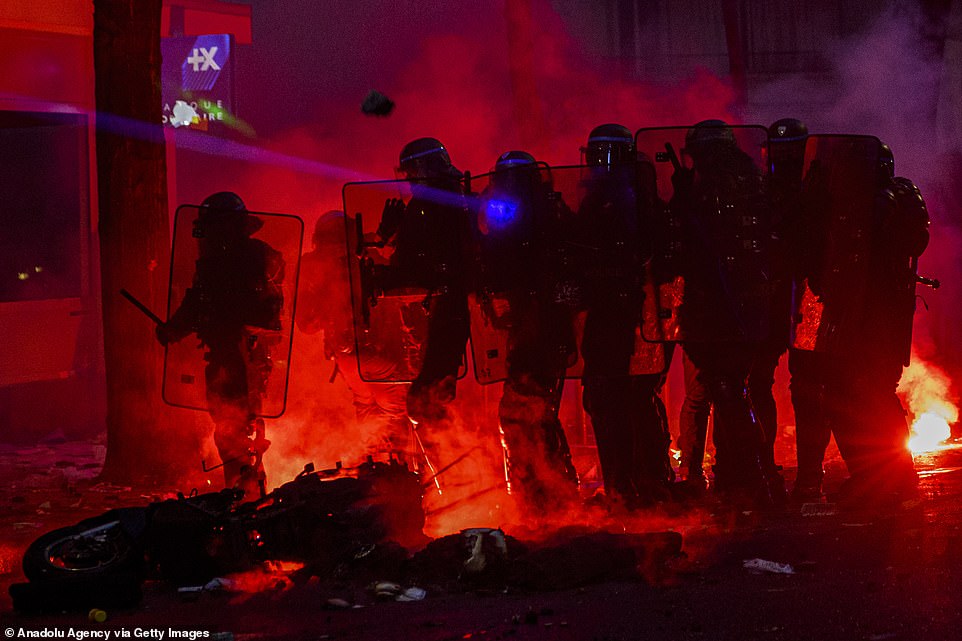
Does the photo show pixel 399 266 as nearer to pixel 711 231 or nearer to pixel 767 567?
pixel 711 231

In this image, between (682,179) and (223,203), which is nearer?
(682,179)

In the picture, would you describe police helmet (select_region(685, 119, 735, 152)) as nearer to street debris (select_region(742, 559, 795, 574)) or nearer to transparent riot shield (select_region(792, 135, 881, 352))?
transparent riot shield (select_region(792, 135, 881, 352))

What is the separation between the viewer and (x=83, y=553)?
228 inches

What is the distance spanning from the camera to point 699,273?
283 inches

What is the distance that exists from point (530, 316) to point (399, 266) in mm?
947

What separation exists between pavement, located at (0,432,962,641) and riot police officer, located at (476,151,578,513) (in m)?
0.52

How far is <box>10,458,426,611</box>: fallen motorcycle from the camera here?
5.61 meters

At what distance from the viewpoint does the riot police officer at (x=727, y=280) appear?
278 inches

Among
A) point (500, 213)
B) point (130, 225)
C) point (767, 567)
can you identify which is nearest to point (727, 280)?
point (500, 213)

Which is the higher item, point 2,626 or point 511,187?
point 511,187

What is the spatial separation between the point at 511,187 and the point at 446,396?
141 cm

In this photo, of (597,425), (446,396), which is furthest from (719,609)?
(446,396)

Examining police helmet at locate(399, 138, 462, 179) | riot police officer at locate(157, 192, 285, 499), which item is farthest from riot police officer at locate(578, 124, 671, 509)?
riot police officer at locate(157, 192, 285, 499)

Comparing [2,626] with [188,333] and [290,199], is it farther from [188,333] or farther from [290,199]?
[290,199]
